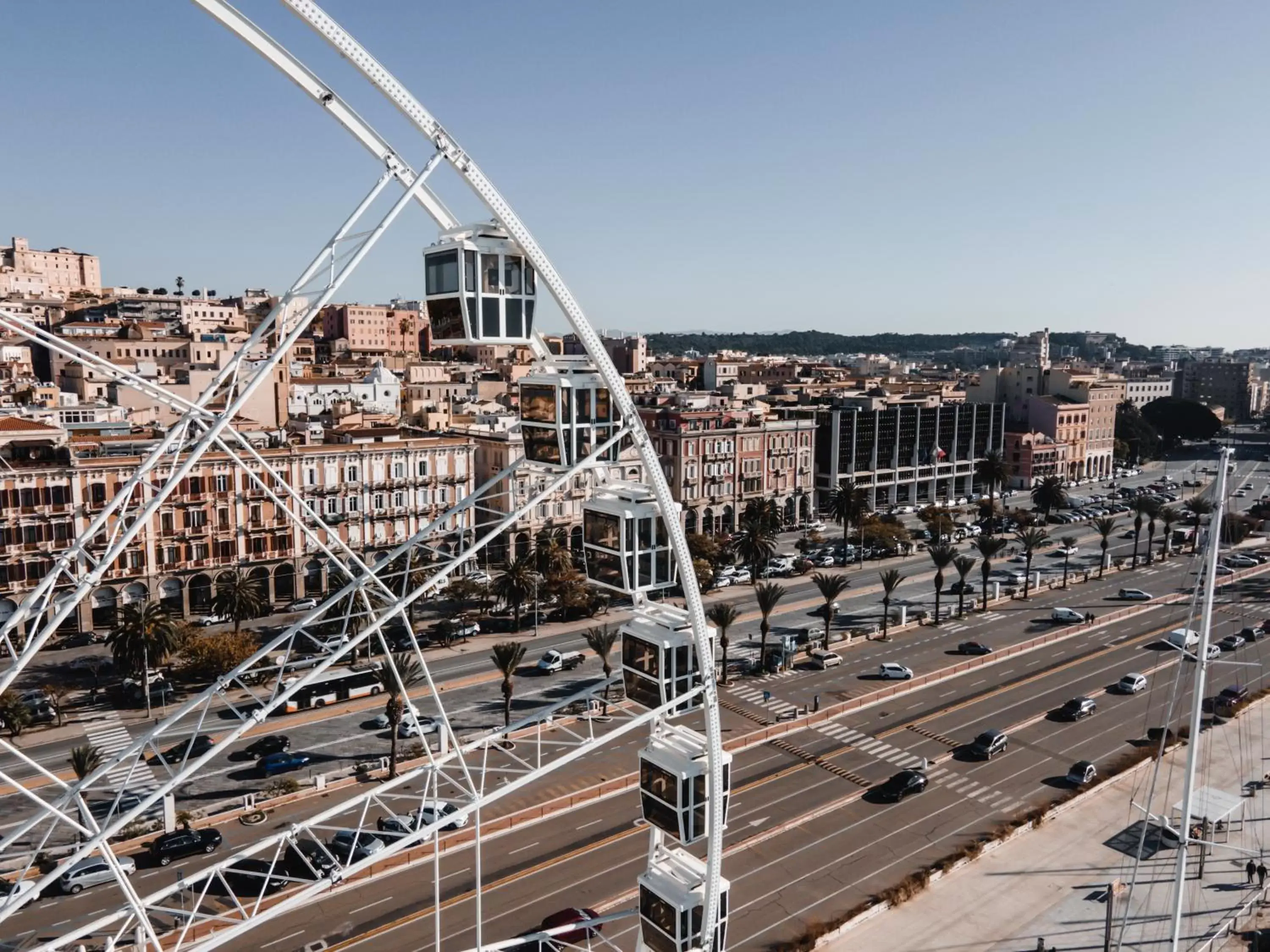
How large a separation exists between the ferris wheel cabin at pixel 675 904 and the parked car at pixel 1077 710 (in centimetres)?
3580

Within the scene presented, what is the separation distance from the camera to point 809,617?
70.6 metres

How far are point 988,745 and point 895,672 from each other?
36.9 feet

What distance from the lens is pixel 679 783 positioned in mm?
21578

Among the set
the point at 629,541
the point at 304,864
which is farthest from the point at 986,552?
the point at 629,541

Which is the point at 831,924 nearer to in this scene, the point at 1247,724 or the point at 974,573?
the point at 1247,724

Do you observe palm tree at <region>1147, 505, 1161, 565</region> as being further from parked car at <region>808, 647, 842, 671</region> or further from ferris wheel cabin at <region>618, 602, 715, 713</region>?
ferris wheel cabin at <region>618, 602, 715, 713</region>

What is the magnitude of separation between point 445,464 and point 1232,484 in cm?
11397

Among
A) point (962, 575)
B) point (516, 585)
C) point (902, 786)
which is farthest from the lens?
point (962, 575)

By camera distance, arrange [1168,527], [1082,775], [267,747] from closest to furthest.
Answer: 1. [1082,775]
2. [267,747]
3. [1168,527]

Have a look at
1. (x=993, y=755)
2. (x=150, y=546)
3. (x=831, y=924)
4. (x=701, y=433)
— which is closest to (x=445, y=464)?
(x=150, y=546)

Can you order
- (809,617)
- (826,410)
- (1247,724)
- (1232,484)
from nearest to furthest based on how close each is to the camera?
(1247,724)
(809,617)
(826,410)
(1232,484)

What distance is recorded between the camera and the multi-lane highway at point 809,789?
32781 mm

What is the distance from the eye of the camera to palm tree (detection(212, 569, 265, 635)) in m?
59.2

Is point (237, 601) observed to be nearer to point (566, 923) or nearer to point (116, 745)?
point (116, 745)
